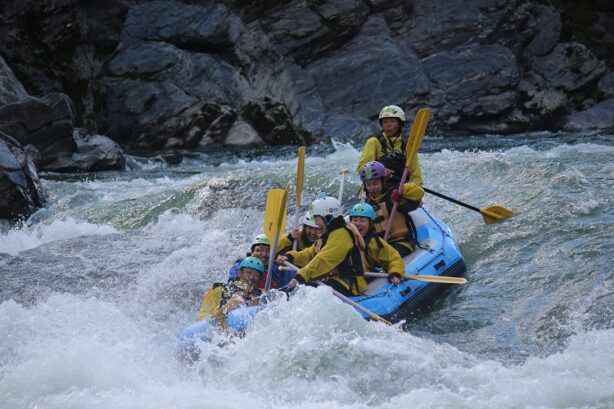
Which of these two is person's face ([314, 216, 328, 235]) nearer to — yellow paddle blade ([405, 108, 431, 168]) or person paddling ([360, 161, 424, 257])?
person paddling ([360, 161, 424, 257])

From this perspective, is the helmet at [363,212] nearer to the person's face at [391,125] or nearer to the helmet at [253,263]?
the helmet at [253,263]

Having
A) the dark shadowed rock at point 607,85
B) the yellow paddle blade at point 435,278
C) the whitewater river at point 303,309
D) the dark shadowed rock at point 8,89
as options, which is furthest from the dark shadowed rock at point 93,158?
the dark shadowed rock at point 607,85

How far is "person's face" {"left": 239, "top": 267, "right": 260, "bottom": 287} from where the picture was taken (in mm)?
7371

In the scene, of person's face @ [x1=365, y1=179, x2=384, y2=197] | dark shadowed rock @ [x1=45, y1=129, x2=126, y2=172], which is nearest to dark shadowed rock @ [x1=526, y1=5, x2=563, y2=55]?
dark shadowed rock @ [x1=45, y1=129, x2=126, y2=172]

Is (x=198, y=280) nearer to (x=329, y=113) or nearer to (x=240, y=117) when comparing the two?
(x=240, y=117)

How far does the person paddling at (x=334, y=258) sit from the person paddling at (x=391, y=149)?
4.86 ft

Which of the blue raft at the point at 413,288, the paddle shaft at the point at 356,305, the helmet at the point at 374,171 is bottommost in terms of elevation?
the blue raft at the point at 413,288

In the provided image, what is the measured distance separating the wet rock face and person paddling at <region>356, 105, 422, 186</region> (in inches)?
394

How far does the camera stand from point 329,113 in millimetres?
20859

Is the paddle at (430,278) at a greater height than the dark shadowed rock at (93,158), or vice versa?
the paddle at (430,278)

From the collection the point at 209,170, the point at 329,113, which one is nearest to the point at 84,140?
the point at 209,170

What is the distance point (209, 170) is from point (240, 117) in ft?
12.8

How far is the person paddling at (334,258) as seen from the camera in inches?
285

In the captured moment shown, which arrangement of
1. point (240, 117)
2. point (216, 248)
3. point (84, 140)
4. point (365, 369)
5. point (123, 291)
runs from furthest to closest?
point (240, 117)
point (84, 140)
point (216, 248)
point (123, 291)
point (365, 369)
